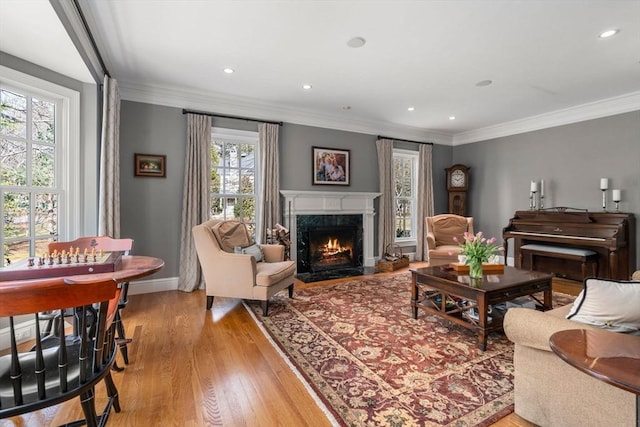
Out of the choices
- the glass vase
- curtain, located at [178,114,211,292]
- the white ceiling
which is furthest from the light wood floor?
the white ceiling

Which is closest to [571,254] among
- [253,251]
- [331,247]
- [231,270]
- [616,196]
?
[616,196]

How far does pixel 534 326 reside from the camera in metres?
1.52

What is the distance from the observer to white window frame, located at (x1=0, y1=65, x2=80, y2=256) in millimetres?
3008

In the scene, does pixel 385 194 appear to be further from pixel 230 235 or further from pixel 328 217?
pixel 230 235

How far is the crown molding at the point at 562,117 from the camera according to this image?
4.43 m

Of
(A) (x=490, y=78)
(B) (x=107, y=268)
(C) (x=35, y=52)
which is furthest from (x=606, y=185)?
(C) (x=35, y=52)

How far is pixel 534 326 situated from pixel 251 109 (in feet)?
14.3

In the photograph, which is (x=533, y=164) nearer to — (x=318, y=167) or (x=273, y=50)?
(x=318, y=167)

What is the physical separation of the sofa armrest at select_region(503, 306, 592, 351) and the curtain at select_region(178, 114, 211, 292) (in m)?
3.73

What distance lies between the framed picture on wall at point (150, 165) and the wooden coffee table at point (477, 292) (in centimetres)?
348

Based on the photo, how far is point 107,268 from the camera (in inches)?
71.0

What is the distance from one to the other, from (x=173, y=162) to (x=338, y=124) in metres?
2.79

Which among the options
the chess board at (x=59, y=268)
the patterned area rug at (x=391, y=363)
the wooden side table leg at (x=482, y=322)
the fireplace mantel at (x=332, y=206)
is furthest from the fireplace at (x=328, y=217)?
the chess board at (x=59, y=268)

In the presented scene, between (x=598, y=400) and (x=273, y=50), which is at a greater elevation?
(x=273, y=50)
